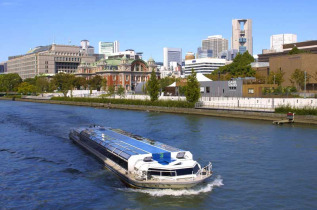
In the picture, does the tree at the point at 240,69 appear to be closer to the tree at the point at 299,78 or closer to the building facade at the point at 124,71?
the tree at the point at 299,78

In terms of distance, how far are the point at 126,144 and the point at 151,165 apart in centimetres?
766

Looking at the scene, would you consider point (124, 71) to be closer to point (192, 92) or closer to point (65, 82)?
point (65, 82)

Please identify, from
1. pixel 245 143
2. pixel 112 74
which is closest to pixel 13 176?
pixel 245 143

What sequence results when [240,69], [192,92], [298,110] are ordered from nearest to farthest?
[298,110]
[192,92]
[240,69]

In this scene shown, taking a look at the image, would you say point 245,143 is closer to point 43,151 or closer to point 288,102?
point 43,151

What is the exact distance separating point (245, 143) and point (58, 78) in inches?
5820

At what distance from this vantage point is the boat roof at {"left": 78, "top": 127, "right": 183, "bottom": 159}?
29.4 m

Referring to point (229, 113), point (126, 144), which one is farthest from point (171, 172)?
point (229, 113)

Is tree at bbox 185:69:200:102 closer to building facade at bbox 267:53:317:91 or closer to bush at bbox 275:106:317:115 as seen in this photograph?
bush at bbox 275:106:317:115

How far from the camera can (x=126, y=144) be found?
3309 cm

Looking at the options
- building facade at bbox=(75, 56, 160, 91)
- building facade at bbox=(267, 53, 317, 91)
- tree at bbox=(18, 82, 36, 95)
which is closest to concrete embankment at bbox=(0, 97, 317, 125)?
building facade at bbox=(267, 53, 317, 91)

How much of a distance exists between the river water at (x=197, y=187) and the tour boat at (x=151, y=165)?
715 mm

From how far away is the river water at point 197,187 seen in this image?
24.2 m

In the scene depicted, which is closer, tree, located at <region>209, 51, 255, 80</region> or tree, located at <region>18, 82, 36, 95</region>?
tree, located at <region>209, 51, 255, 80</region>
